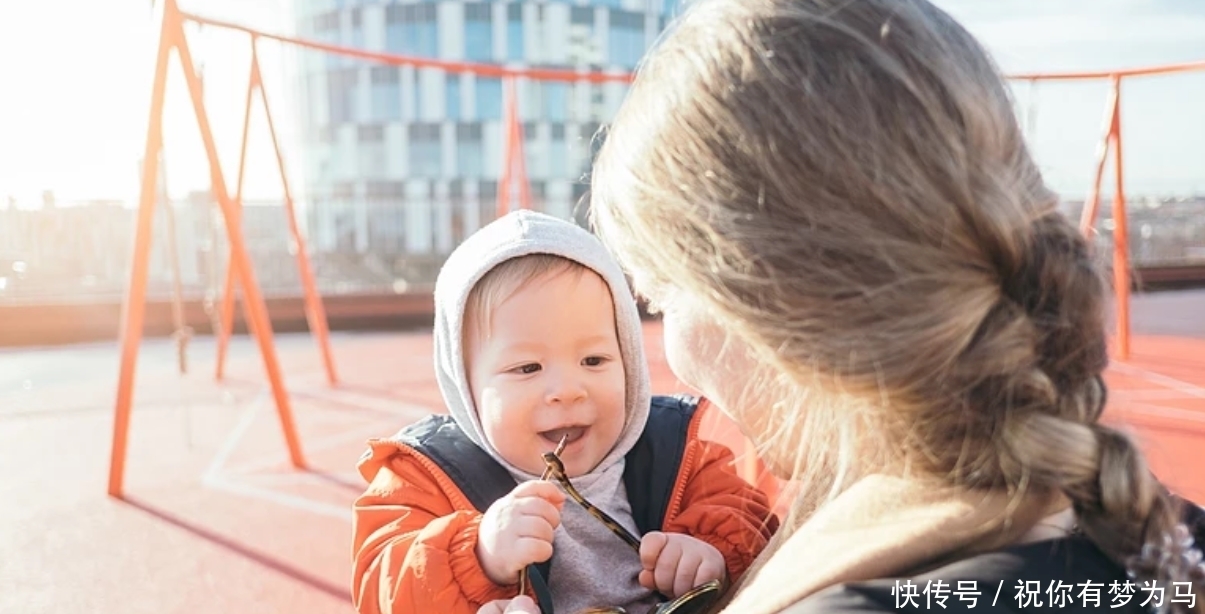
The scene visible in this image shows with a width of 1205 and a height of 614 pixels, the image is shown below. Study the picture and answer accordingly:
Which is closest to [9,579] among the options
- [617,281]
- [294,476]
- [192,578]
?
[192,578]

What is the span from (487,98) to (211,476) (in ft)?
90.0

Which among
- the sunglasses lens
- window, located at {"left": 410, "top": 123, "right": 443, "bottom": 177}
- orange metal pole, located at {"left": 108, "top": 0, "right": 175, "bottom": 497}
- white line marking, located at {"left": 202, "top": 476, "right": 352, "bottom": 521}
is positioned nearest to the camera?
the sunglasses lens

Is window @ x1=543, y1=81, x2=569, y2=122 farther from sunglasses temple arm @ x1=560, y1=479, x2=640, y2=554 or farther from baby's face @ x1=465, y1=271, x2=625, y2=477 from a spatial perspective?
sunglasses temple arm @ x1=560, y1=479, x2=640, y2=554

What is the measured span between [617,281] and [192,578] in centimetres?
142

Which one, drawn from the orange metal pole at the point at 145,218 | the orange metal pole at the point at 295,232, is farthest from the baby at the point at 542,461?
the orange metal pole at the point at 295,232

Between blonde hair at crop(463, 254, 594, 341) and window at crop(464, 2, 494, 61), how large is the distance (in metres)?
28.7

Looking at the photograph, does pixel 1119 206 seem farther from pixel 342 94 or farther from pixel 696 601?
pixel 342 94

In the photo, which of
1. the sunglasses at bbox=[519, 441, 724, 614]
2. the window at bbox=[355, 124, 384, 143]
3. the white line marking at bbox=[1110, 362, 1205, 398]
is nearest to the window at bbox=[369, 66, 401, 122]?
the window at bbox=[355, 124, 384, 143]

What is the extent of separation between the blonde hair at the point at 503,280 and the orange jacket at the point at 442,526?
0.20m

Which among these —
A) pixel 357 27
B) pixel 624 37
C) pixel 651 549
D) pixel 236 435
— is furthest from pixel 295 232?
pixel 357 27

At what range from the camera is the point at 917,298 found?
2.13 ft

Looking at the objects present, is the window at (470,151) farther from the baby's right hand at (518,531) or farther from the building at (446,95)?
the baby's right hand at (518,531)

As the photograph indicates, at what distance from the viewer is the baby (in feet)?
3.67

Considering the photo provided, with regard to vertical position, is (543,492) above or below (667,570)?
above
